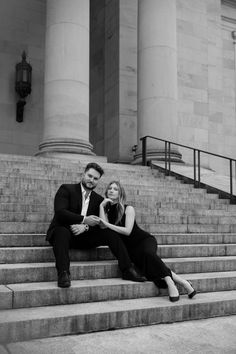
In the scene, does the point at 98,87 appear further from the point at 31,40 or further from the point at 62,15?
the point at 62,15

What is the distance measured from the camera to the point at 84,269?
5430mm

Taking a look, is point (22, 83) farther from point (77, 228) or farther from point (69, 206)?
point (77, 228)

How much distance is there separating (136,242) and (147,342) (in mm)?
1779

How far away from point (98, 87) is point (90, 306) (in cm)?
1495

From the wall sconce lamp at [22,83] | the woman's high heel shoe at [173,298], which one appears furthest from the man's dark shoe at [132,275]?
the wall sconce lamp at [22,83]

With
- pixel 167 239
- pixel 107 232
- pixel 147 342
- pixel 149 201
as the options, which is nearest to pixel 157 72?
pixel 149 201

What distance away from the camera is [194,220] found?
27.7ft

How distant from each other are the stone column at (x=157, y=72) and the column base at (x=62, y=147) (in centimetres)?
253

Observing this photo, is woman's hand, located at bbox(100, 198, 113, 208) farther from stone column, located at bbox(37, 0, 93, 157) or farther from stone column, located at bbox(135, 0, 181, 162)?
stone column, located at bbox(135, 0, 181, 162)

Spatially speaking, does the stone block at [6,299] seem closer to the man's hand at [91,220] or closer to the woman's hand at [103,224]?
the man's hand at [91,220]

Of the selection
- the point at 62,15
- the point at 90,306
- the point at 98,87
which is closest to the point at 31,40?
the point at 98,87

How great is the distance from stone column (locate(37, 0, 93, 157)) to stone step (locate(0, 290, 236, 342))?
8159 millimetres

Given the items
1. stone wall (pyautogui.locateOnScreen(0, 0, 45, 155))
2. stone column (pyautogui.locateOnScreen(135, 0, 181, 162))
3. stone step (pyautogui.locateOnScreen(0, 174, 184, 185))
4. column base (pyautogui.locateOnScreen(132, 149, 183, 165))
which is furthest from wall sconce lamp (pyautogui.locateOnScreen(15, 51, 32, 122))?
stone step (pyautogui.locateOnScreen(0, 174, 184, 185))

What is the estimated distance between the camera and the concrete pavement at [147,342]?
385 cm
